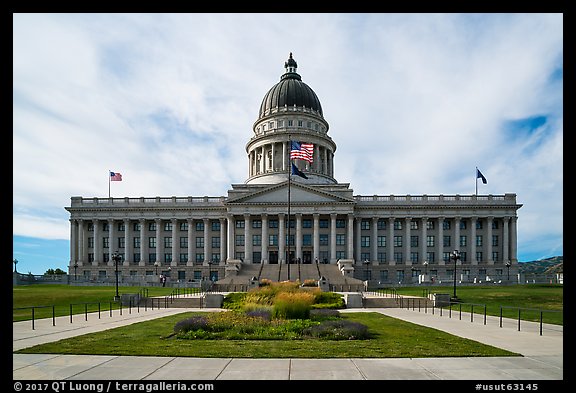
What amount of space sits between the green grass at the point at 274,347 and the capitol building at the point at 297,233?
6345 centimetres

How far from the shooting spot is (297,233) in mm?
82312

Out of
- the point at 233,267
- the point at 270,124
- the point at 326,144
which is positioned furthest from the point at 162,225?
the point at 326,144

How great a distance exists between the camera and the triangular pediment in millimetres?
81938

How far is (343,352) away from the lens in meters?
13.2

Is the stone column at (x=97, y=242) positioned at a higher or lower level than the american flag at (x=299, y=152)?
→ lower

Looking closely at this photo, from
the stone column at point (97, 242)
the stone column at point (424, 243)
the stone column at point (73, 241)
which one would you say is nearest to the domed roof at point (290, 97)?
the stone column at point (424, 243)

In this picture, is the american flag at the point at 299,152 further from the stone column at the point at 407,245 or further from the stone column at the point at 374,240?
the stone column at the point at 407,245

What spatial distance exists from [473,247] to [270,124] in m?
58.7

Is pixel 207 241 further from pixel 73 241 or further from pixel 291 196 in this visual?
pixel 73 241

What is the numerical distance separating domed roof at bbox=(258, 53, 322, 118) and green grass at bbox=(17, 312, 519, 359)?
93.4m

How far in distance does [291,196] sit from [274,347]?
6849cm

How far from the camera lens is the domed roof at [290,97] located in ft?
345

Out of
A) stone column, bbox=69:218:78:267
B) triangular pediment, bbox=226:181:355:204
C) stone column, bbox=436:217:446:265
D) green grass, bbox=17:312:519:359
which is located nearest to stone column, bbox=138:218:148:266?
stone column, bbox=69:218:78:267
